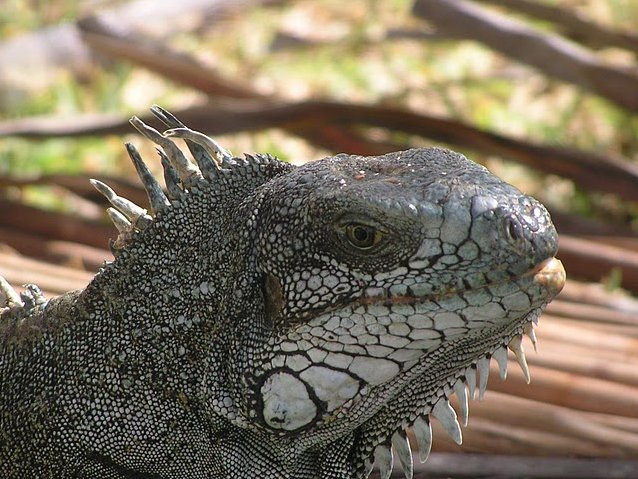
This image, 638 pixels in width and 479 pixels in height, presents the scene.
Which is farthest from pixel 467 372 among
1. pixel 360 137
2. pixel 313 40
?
pixel 313 40

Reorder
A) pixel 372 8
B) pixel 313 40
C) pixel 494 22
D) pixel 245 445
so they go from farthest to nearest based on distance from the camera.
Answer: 1. pixel 372 8
2. pixel 313 40
3. pixel 494 22
4. pixel 245 445

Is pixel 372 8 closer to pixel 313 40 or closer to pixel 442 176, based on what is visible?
pixel 313 40

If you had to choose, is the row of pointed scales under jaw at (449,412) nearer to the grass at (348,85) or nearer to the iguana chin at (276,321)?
the iguana chin at (276,321)

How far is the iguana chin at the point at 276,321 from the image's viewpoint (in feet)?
8.22

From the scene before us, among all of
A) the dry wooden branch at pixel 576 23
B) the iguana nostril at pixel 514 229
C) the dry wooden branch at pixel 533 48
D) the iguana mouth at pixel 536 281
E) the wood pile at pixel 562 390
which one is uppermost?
the dry wooden branch at pixel 576 23

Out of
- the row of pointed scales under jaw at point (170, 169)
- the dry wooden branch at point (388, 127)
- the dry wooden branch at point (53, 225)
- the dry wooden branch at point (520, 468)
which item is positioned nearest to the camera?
the row of pointed scales under jaw at point (170, 169)

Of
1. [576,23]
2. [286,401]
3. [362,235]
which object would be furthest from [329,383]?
[576,23]

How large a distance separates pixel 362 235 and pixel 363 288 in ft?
0.43

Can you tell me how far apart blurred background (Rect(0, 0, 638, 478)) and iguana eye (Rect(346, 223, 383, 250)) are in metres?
1.44

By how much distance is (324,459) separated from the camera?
2889 mm

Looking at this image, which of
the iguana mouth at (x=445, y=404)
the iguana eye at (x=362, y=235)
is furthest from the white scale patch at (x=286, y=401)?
the iguana eye at (x=362, y=235)

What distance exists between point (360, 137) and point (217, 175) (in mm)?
3222

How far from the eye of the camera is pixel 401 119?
5.78m

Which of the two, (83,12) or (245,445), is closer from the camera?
(245,445)
